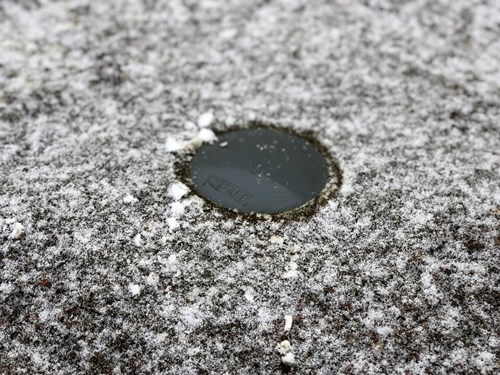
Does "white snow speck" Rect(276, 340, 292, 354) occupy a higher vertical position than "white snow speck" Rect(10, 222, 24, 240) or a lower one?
lower

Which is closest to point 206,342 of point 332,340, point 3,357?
point 332,340

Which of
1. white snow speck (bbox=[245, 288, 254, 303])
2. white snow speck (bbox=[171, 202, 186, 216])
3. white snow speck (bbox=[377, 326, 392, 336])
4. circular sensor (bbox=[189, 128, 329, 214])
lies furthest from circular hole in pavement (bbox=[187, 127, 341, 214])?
white snow speck (bbox=[377, 326, 392, 336])

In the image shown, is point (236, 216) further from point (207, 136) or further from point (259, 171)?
point (207, 136)

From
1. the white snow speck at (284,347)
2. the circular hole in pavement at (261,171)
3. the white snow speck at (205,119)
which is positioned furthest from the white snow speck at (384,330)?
the white snow speck at (205,119)

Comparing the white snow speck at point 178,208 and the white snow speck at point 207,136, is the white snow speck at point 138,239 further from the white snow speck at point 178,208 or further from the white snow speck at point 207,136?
the white snow speck at point 207,136

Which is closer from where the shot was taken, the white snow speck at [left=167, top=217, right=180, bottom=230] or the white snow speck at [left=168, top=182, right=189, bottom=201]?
the white snow speck at [left=167, top=217, right=180, bottom=230]

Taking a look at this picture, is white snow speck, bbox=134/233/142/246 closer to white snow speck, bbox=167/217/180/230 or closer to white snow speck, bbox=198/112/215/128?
white snow speck, bbox=167/217/180/230
